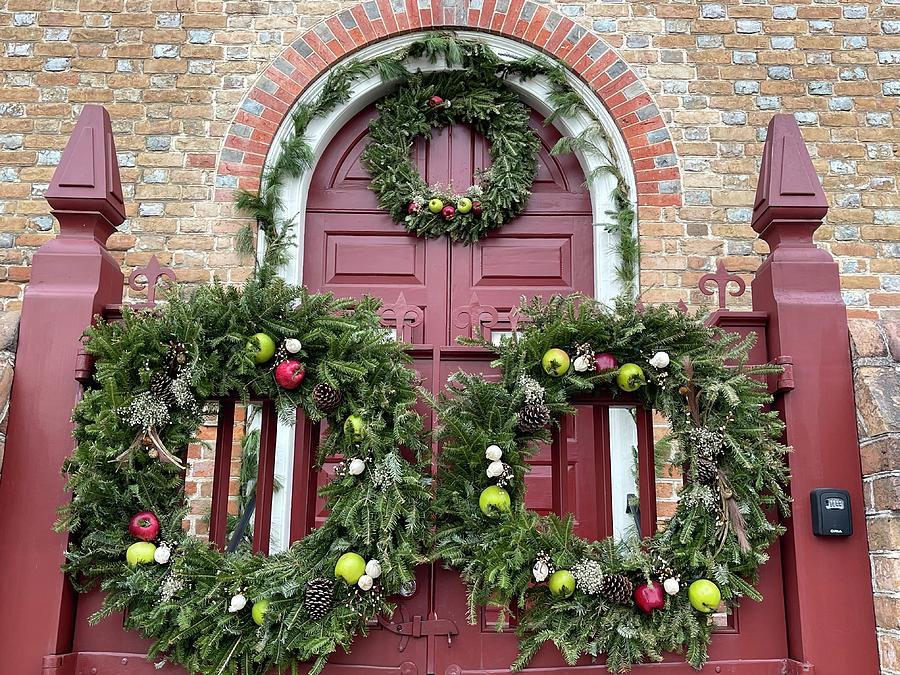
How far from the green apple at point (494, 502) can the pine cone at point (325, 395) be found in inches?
22.3

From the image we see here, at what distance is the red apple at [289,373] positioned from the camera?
95.3 inches

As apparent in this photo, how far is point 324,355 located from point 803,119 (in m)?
3.47

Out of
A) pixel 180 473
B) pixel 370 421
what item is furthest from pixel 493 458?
pixel 180 473

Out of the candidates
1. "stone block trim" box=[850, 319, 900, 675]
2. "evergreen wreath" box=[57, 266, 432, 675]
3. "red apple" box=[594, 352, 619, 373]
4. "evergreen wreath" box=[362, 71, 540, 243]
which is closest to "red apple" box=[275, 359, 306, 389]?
"evergreen wreath" box=[57, 266, 432, 675]

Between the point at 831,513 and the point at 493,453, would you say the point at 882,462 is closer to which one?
the point at 831,513

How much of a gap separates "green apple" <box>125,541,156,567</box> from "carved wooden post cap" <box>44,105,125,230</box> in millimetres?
1188

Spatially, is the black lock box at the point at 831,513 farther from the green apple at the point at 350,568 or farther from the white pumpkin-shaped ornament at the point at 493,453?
the green apple at the point at 350,568

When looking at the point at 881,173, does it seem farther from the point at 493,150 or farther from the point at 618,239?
the point at 493,150

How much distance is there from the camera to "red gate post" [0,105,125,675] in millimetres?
2354

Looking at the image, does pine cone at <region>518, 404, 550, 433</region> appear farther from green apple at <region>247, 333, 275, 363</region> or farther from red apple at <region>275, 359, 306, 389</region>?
green apple at <region>247, 333, 275, 363</region>

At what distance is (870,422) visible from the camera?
8.06 ft

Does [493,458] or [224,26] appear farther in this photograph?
[224,26]

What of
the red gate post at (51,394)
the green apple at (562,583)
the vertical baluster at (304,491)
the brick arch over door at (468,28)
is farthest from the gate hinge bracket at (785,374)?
the red gate post at (51,394)

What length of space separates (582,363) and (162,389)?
137 cm
